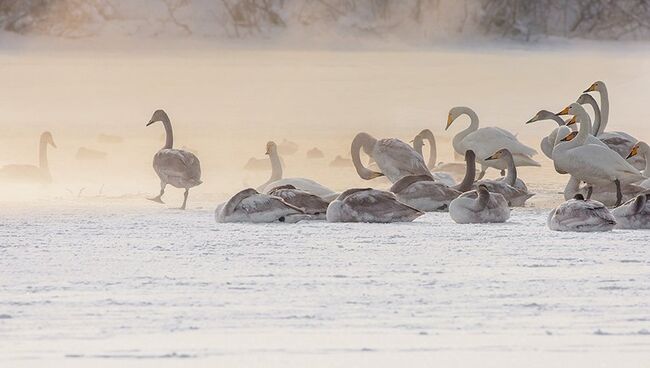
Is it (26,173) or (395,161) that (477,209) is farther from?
(26,173)

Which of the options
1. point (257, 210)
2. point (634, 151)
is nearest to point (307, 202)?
point (257, 210)

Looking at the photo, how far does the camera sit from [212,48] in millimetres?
30203

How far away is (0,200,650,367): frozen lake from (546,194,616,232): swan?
16 centimetres

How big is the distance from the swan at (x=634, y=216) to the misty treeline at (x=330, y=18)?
21.1 meters

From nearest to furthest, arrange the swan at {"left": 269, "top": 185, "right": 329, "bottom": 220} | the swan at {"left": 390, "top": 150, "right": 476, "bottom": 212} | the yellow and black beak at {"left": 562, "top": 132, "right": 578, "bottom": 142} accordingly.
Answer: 1. the swan at {"left": 269, "top": 185, "right": 329, "bottom": 220}
2. the swan at {"left": 390, "top": 150, "right": 476, "bottom": 212}
3. the yellow and black beak at {"left": 562, "top": 132, "right": 578, "bottom": 142}

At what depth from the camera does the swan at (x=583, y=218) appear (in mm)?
9977

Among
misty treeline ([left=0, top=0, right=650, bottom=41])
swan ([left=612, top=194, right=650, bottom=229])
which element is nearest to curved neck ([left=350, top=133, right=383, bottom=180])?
swan ([left=612, top=194, right=650, bottom=229])

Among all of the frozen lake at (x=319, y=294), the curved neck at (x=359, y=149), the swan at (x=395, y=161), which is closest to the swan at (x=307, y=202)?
the frozen lake at (x=319, y=294)

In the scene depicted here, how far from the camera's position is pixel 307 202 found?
10.8 m

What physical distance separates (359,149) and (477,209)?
3.86m

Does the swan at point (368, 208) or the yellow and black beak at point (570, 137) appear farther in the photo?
the yellow and black beak at point (570, 137)

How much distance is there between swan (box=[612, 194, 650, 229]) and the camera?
407 inches

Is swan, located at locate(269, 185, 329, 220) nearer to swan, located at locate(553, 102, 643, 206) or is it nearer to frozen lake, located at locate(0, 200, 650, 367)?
frozen lake, located at locate(0, 200, 650, 367)

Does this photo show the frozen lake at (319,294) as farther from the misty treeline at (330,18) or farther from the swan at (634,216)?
the misty treeline at (330,18)
